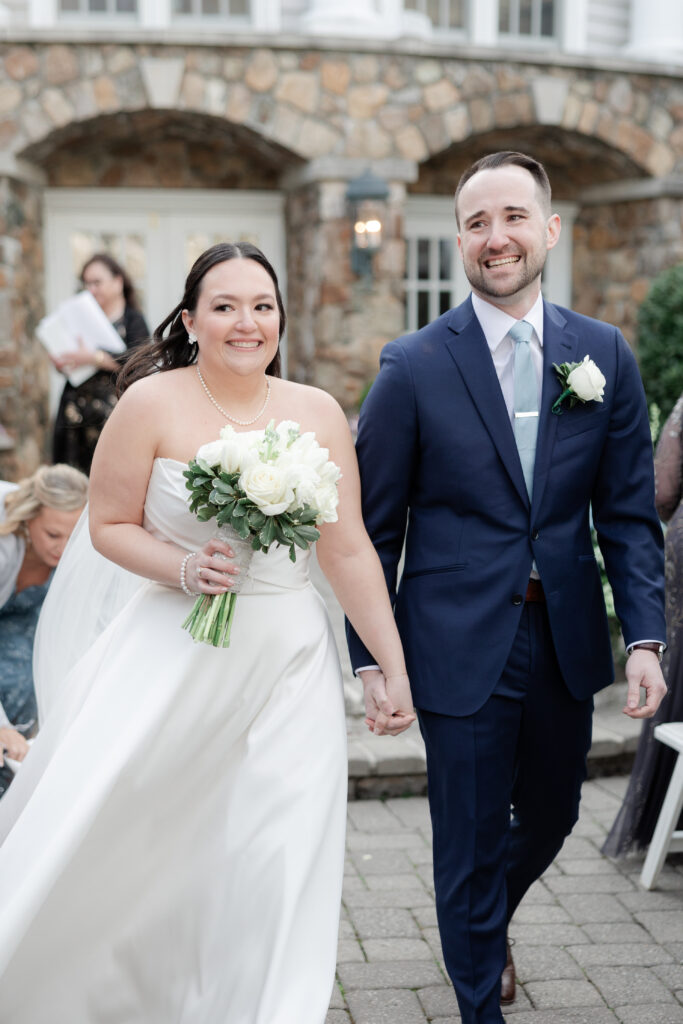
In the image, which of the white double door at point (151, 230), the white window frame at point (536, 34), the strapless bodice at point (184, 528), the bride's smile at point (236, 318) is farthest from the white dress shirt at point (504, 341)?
the white window frame at point (536, 34)

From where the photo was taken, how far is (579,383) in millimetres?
2629

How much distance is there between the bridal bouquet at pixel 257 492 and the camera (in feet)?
7.86

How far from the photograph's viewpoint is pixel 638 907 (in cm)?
368

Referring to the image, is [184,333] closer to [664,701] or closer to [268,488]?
[268,488]

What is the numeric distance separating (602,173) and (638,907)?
27.5ft

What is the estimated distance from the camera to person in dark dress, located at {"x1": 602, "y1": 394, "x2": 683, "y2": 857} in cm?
376

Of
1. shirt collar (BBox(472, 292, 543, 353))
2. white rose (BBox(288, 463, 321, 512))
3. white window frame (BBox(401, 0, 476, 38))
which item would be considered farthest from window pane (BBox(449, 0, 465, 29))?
white rose (BBox(288, 463, 321, 512))

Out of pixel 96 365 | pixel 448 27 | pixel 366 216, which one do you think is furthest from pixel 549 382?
pixel 448 27

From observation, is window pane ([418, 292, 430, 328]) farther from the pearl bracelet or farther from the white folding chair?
the pearl bracelet

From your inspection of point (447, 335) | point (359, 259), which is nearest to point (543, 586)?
point (447, 335)

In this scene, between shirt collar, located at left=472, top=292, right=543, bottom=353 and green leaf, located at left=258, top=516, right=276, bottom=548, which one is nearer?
green leaf, located at left=258, top=516, right=276, bottom=548

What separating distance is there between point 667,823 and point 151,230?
25.3ft

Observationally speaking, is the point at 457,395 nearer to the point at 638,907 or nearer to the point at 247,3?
the point at 638,907

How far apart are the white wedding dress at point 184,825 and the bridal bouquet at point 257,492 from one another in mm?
167
